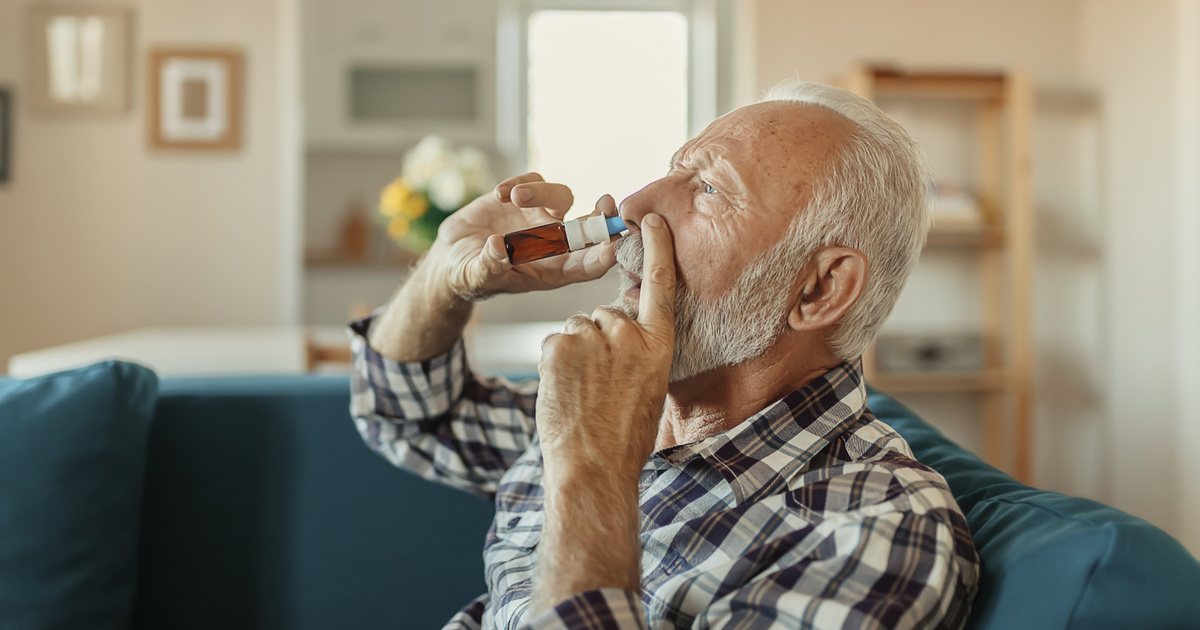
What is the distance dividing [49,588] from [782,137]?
3.71ft

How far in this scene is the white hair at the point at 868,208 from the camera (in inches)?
38.1

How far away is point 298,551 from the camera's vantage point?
4.43ft

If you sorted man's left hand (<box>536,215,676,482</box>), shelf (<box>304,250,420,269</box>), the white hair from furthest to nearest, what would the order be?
1. shelf (<box>304,250,420,269</box>)
2. the white hair
3. man's left hand (<box>536,215,676,482</box>)

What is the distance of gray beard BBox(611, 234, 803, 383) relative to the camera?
0.97m

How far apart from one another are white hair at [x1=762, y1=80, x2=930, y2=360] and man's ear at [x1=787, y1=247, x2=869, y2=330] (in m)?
0.01

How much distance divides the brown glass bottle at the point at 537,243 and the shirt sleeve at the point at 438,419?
1.03 feet

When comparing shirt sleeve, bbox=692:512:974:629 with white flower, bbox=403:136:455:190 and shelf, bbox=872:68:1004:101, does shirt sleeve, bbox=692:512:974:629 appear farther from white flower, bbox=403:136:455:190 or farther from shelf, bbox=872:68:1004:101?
shelf, bbox=872:68:1004:101

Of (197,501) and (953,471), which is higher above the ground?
(953,471)

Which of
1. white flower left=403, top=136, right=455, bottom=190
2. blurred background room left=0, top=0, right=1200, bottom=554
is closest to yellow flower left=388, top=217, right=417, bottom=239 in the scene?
white flower left=403, top=136, right=455, bottom=190

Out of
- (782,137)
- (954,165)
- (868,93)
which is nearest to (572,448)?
(782,137)

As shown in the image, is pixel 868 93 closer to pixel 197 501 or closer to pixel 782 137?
pixel 782 137

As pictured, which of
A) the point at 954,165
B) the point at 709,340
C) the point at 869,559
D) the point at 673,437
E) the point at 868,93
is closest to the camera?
the point at 869,559

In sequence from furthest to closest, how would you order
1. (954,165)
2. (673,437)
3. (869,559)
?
(954,165) → (673,437) → (869,559)

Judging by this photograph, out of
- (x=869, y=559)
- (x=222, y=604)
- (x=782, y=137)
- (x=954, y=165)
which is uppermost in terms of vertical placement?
(x=954, y=165)
